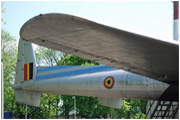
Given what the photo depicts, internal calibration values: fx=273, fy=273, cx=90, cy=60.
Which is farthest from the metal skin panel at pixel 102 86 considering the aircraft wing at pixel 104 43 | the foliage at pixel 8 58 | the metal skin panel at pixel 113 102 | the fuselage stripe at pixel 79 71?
the foliage at pixel 8 58

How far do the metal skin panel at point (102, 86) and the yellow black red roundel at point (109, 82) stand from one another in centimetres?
14

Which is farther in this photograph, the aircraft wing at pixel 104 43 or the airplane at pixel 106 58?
the airplane at pixel 106 58

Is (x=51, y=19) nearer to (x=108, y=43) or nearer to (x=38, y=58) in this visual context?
(x=108, y=43)

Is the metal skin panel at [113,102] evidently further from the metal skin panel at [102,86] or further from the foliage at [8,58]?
the foliage at [8,58]

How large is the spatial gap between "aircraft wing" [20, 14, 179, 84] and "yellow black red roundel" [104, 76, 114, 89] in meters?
3.94

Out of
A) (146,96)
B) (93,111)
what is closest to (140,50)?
(146,96)

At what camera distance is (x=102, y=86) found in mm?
13711

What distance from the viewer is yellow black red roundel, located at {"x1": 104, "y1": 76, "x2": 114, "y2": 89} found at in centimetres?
1320

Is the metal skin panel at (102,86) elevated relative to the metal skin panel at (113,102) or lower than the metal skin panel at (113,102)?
elevated

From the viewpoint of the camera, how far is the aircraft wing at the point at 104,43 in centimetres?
589

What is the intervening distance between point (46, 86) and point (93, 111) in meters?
16.3

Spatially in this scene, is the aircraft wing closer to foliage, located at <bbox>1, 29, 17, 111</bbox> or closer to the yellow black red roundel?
the yellow black red roundel

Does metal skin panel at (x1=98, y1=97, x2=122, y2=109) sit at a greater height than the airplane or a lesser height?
lesser

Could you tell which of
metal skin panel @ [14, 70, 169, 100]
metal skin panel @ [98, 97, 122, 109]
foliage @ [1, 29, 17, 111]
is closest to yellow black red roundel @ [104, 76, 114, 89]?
metal skin panel @ [14, 70, 169, 100]
